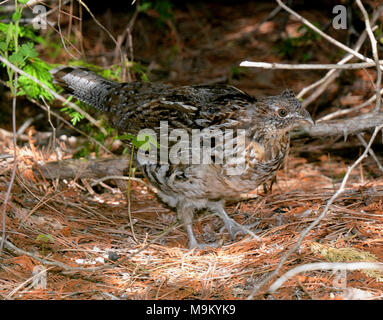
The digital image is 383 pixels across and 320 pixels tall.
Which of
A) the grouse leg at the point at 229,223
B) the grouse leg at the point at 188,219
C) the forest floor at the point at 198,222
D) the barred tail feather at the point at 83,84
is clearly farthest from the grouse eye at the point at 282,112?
the barred tail feather at the point at 83,84

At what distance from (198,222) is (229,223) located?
0.35 metres

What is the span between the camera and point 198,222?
432 centimetres

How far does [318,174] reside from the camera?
4980 mm

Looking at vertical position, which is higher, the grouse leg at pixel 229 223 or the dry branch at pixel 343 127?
the dry branch at pixel 343 127

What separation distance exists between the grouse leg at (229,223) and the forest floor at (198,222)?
0.29 feet

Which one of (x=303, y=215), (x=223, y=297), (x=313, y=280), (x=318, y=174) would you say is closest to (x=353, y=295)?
(x=313, y=280)

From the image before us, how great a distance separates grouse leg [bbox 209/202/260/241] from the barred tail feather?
1.60 meters

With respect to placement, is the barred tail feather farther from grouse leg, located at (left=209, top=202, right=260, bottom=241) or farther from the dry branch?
the dry branch

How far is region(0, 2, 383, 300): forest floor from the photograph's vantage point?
3.02 m

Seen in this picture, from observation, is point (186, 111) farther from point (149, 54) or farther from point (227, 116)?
point (149, 54)

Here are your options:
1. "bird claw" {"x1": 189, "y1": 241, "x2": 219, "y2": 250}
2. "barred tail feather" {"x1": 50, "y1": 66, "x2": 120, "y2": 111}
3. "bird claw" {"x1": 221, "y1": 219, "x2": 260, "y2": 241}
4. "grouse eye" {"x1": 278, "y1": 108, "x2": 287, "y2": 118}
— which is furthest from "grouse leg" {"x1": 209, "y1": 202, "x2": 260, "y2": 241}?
"barred tail feather" {"x1": 50, "y1": 66, "x2": 120, "y2": 111}

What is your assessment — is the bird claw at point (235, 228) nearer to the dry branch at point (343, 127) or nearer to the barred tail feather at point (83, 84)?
the dry branch at point (343, 127)

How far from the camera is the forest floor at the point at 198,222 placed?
302 cm

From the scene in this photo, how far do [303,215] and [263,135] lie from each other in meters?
0.80
